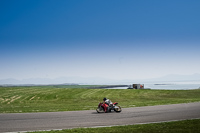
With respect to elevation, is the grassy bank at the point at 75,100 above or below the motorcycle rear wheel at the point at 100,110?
below

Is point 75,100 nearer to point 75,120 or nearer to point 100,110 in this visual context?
point 100,110

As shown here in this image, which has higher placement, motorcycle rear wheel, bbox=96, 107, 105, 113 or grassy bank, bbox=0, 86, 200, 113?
motorcycle rear wheel, bbox=96, 107, 105, 113

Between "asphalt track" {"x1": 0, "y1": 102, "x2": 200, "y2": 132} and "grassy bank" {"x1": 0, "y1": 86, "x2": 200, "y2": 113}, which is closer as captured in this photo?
"asphalt track" {"x1": 0, "y1": 102, "x2": 200, "y2": 132}

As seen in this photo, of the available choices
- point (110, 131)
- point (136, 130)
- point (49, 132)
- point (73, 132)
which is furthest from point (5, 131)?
point (136, 130)

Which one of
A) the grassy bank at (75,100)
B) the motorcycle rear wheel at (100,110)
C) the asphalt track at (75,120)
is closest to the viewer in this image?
the asphalt track at (75,120)

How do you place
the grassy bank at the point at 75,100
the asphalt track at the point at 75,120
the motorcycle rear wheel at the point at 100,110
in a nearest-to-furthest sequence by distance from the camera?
1. the asphalt track at the point at 75,120
2. the motorcycle rear wheel at the point at 100,110
3. the grassy bank at the point at 75,100

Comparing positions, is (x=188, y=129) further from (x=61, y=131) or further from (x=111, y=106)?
(x=111, y=106)

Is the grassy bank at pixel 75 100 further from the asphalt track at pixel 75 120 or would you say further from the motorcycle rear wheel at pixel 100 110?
the asphalt track at pixel 75 120

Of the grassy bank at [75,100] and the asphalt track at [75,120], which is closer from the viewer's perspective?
the asphalt track at [75,120]

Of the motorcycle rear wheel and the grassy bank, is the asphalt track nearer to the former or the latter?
the motorcycle rear wheel

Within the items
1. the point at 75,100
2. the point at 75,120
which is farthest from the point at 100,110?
the point at 75,100

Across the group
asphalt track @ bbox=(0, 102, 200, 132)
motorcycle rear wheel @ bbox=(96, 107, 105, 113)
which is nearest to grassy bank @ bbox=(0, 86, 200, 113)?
motorcycle rear wheel @ bbox=(96, 107, 105, 113)

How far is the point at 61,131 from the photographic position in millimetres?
10117

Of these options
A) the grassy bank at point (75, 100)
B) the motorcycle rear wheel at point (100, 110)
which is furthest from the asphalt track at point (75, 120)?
the grassy bank at point (75, 100)
